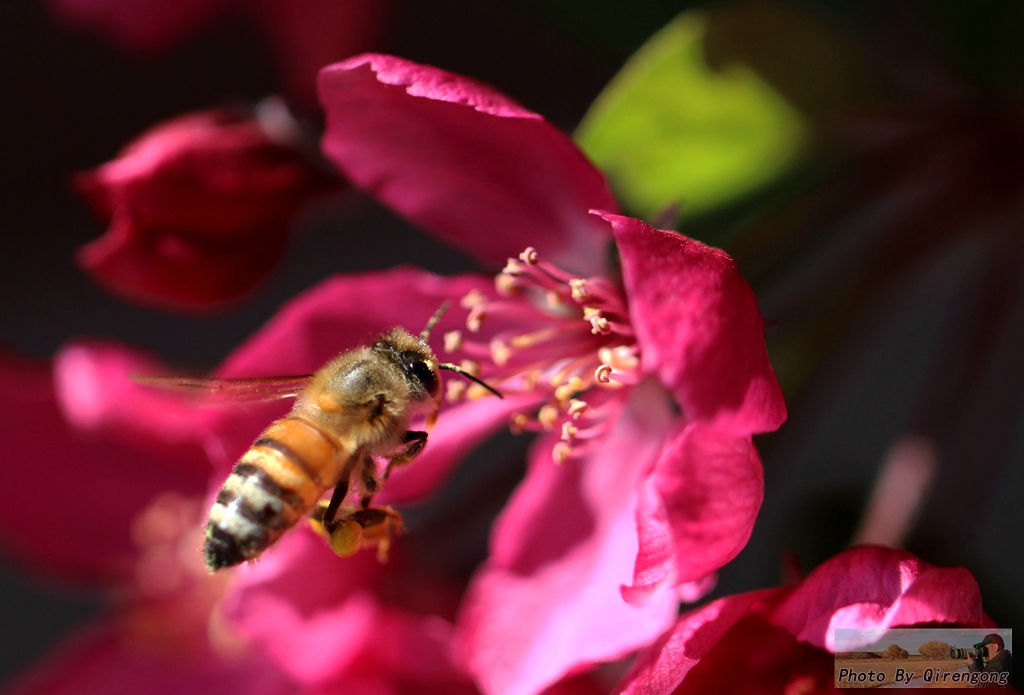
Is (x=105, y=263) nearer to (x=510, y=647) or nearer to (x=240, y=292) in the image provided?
(x=240, y=292)

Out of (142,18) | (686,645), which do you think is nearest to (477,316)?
(686,645)

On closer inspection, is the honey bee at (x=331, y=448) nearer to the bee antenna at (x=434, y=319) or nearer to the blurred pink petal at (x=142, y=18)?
the bee antenna at (x=434, y=319)

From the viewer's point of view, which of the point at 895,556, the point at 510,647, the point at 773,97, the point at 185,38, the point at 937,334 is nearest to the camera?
the point at 895,556

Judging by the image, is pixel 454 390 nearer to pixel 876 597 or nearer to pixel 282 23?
pixel 876 597

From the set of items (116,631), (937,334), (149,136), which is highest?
(149,136)

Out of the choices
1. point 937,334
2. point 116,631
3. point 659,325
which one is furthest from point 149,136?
point 937,334

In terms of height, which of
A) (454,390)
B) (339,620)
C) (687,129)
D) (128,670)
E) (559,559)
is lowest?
(128,670)
